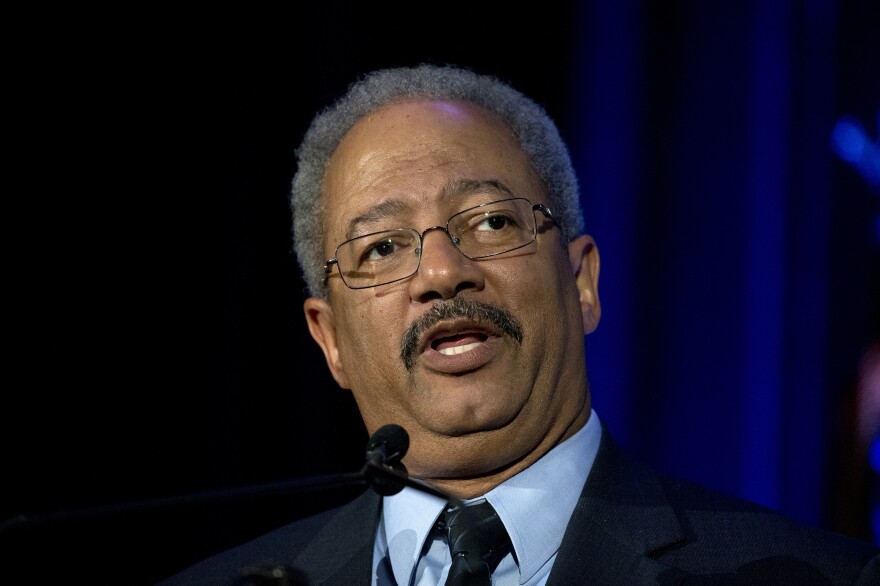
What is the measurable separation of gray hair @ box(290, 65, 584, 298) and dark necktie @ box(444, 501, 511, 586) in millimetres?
697

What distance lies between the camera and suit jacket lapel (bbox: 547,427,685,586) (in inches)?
72.4

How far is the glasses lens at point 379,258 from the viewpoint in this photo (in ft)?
7.02

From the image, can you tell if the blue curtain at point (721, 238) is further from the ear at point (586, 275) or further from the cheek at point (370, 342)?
the cheek at point (370, 342)

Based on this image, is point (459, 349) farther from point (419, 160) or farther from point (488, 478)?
point (419, 160)

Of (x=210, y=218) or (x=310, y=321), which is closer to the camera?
(x=310, y=321)

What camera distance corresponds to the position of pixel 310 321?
2.50m

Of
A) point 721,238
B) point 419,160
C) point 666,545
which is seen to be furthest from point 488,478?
point 721,238

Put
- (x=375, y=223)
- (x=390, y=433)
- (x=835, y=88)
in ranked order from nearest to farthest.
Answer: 1. (x=390, y=433)
2. (x=375, y=223)
3. (x=835, y=88)

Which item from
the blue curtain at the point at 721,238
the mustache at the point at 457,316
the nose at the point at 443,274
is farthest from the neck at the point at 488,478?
the blue curtain at the point at 721,238

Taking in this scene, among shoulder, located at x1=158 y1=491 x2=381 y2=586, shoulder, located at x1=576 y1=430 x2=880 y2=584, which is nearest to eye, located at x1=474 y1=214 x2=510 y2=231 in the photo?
shoulder, located at x1=576 y1=430 x2=880 y2=584

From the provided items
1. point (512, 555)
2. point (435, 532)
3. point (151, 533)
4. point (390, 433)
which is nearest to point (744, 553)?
point (512, 555)

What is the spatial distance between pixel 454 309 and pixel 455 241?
0.56 feet

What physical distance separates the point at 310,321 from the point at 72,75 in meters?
1.07

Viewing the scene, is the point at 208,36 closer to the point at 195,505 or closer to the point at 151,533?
the point at 151,533
